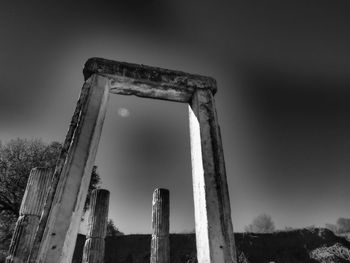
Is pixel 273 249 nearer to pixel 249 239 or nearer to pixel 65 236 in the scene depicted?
pixel 249 239

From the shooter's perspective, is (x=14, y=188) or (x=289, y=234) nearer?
(x=14, y=188)

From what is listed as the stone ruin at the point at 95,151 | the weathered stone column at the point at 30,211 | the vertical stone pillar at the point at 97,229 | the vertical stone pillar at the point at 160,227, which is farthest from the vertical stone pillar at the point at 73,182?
the vertical stone pillar at the point at 97,229

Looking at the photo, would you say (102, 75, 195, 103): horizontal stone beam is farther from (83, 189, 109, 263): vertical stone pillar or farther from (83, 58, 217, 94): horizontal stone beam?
(83, 189, 109, 263): vertical stone pillar

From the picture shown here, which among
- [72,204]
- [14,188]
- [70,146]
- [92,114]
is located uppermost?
[14,188]

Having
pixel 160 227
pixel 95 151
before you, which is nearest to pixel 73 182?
pixel 95 151

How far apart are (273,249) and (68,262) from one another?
22.5m

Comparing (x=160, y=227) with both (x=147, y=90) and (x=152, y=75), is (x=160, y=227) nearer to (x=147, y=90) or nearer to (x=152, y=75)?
(x=147, y=90)

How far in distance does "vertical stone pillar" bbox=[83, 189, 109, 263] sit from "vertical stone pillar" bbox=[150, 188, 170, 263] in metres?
1.81

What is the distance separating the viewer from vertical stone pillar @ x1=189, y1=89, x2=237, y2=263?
2387 mm

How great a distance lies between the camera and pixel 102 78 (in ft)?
10.3

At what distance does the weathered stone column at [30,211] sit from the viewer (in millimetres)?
4516

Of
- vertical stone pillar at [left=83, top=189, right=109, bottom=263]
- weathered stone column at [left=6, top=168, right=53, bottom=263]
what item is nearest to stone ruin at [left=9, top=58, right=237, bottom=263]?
weathered stone column at [left=6, top=168, right=53, bottom=263]

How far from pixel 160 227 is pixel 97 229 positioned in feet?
7.45

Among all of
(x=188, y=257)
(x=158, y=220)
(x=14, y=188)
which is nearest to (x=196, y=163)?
(x=158, y=220)
